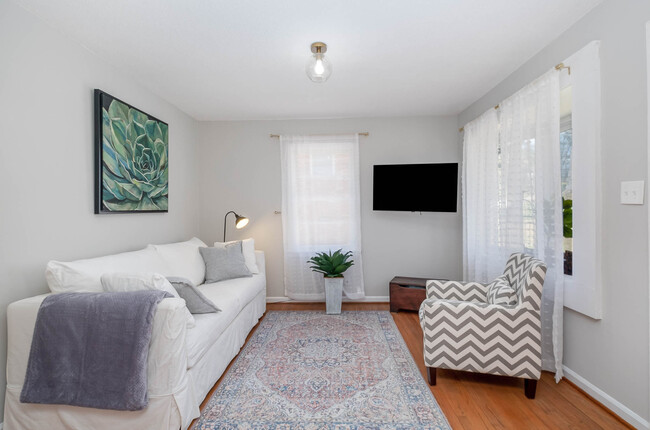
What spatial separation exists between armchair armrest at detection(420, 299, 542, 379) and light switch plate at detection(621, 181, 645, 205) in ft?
2.66

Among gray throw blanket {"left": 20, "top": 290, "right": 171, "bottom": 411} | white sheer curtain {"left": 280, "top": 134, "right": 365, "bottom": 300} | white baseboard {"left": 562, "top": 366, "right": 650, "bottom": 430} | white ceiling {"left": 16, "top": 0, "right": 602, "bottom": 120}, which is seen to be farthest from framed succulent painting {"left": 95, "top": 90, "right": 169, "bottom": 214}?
white baseboard {"left": 562, "top": 366, "right": 650, "bottom": 430}

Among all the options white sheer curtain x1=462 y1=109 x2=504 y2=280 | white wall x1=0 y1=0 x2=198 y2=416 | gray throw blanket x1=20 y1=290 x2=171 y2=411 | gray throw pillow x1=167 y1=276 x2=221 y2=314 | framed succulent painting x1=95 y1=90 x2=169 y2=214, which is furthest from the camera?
white sheer curtain x1=462 y1=109 x2=504 y2=280

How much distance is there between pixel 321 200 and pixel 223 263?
4.96ft

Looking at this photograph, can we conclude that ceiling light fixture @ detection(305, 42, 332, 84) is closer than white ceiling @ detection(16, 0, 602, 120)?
No

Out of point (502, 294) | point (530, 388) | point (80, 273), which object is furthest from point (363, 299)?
point (80, 273)

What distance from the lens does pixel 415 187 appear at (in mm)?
4047

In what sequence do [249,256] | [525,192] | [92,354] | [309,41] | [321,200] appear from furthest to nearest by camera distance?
[321,200] < [249,256] < [525,192] < [309,41] < [92,354]

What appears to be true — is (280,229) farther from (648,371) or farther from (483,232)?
(648,371)

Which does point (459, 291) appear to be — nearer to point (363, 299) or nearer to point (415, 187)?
point (415, 187)

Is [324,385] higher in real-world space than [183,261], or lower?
lower

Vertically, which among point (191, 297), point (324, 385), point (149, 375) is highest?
point (191, 297)

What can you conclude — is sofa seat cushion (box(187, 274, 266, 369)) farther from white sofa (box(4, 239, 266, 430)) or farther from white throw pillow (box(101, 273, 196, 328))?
white throw pillow (box(101, 273, 196, 328))

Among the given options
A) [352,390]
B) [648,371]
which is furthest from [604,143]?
[352,390]

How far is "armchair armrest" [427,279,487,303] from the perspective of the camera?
8.98 ft
